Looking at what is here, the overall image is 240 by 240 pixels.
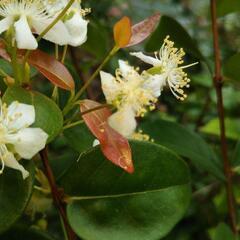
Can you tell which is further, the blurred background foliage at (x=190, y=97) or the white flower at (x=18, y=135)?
the blurred background foliage at (x=190, y=97)

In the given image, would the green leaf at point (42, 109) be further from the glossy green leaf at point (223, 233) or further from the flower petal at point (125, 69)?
the glossy green leaf at point (223, 233)

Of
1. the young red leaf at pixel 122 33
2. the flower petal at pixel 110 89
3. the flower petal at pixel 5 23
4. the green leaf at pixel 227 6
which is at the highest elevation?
the flower petal at pixel 5 23

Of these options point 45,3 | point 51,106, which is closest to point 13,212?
point 51,106

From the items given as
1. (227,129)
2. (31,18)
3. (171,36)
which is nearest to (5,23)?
(31,18)

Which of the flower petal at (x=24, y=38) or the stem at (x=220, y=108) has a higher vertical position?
the flower petal at (x=24, y=38)

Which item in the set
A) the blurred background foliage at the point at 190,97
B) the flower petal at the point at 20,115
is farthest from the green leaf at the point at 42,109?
the blurred background foliage at the point at 190,97
